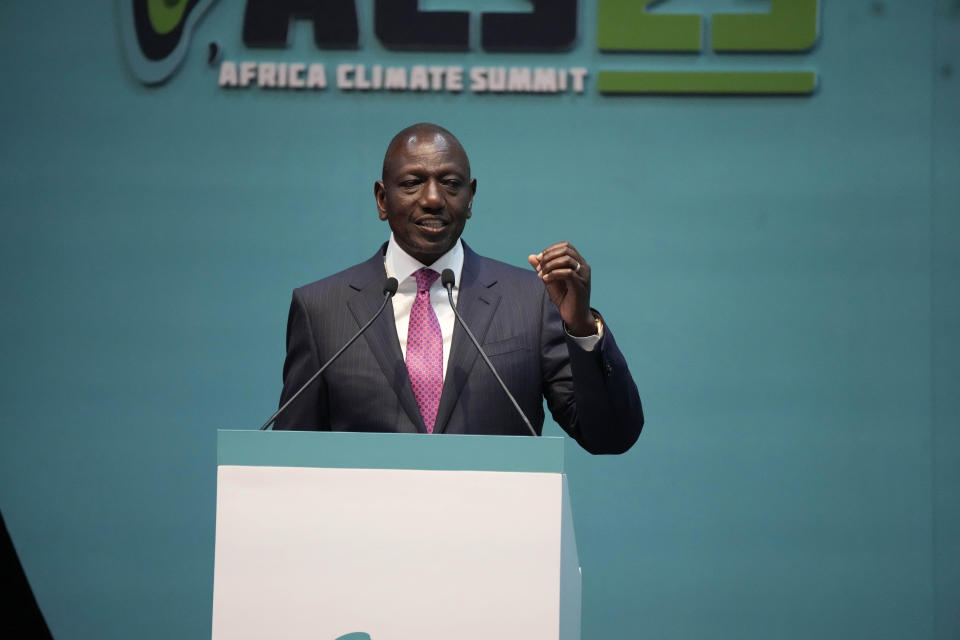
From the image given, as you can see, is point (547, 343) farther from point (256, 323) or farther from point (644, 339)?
point (256, 323)

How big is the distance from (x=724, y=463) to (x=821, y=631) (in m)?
0.60

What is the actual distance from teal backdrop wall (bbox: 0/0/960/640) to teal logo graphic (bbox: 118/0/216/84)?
46 millimetres

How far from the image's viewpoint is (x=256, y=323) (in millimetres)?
3662

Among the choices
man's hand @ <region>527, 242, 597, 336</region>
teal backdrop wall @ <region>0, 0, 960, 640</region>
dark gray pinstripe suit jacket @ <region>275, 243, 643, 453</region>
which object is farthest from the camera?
teal backdrop wall @ <region>0, 0, 960, 640</region>

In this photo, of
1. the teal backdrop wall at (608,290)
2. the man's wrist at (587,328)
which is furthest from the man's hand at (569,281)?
the teal backdrop wall at (608,290)

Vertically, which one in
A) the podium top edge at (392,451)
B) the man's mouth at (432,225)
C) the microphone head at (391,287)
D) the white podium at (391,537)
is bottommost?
the white podium at (391,537)

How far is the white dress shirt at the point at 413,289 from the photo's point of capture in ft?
7.42

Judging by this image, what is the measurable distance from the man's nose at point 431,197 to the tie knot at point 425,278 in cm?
14

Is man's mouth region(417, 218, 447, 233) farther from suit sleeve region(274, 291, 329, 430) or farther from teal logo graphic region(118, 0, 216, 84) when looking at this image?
teal logo graphic region(118, 0, 216, 84)

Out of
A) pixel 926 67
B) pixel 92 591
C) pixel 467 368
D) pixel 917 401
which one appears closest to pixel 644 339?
pixel 917 401

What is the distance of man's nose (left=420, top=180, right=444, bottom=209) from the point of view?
2.23 metres

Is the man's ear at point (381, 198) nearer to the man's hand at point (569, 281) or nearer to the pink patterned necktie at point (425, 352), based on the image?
the pink patterned necktie at point (425, 352)

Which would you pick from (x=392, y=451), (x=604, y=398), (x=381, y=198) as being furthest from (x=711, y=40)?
(x=392, y=451)

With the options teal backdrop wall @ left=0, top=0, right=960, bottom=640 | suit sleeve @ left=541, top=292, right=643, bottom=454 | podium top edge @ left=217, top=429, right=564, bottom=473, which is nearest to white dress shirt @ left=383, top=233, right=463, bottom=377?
suit sleeve @ left=541, top=292, right=643, bottom=454
